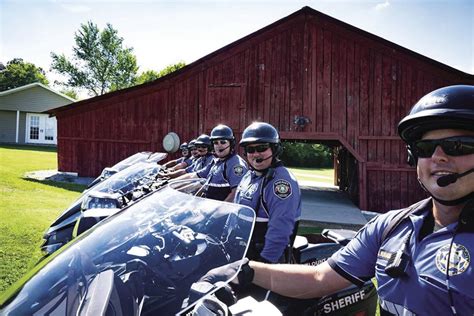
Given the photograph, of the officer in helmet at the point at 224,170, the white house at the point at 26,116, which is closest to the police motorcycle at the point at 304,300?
the officer in helmet at the point at 224,170

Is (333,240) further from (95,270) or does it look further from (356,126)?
(356,126)

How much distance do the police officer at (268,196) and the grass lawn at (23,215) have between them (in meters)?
2.35

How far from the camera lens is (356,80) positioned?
10953mm

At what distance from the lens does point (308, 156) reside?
39.0 meters

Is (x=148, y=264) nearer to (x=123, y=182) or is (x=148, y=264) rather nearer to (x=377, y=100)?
(x=123, y=182)

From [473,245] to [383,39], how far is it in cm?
1077

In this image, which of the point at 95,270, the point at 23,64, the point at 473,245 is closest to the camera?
the point at 473,245

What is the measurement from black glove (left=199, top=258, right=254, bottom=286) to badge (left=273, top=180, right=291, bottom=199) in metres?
1.51

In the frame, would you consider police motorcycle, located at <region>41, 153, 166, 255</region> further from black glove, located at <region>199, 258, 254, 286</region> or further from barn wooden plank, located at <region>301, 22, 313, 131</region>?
barn wooden plank, located at <region>301, 22, 313, 131</region>

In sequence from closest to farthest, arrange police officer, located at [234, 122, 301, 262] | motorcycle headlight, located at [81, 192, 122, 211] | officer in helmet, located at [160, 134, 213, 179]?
police officer, located at [234, 122, 301, 262]
motorcycle headlight, located at [81, 192, 122, 211]
officer in helmet, located at [160, 134, 213, 179]

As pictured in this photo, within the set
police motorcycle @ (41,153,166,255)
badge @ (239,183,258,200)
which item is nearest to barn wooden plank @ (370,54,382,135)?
police motorcycle @ (41,153,166,255)

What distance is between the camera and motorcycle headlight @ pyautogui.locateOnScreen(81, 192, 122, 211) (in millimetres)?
3912

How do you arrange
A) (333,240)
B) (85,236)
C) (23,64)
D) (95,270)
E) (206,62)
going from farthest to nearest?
(23,64)
(206,62)
(333,240)
(85,236)
(95,270)

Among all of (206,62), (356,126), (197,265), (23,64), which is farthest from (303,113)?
(23,64)
